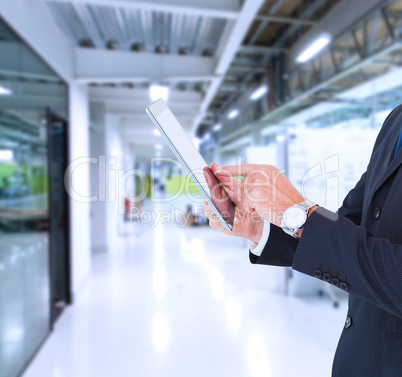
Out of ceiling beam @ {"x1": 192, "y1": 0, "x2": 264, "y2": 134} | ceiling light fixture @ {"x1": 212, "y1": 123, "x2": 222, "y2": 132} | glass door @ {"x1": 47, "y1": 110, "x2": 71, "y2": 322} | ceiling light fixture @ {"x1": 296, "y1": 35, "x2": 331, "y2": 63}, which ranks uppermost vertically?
ceiling light fixture @ {"x1": 212, "y1": 123, "x2": 222, "y2": 132}

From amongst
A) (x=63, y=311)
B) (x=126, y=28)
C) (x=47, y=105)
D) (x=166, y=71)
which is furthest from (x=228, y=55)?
(x=63, y=311)

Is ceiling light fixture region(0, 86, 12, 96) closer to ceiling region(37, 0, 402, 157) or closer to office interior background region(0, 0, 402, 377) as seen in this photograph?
office interior background region(0, 0, 402, 377)

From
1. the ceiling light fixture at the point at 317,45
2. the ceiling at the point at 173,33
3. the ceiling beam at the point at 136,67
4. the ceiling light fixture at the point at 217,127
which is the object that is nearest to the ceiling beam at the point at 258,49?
the ceiling at the point at 173,33

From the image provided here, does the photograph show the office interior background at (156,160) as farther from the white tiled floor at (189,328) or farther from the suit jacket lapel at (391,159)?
the suit jacket lapel at (391,159)

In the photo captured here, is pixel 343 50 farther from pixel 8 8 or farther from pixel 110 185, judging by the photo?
pixel 110 185

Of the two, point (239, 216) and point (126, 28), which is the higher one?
point (126, 28)

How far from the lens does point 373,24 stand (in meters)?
3.45

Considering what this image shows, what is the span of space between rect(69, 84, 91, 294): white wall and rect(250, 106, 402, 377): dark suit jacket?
3.40 meters

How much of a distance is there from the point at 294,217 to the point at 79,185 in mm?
3825

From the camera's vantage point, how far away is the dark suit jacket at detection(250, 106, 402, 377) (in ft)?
1.95

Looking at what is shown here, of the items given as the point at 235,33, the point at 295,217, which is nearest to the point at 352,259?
the point at 295,217

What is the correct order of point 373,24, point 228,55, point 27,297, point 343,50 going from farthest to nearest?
point 343,50 < point 228,55 < point 373,24 < point 27,297

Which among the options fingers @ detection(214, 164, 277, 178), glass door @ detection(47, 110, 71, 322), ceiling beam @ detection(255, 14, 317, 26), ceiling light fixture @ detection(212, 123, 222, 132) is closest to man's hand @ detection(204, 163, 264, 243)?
fingers @ detection(214, 164, 277, 178)

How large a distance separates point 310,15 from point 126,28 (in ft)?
9.61
